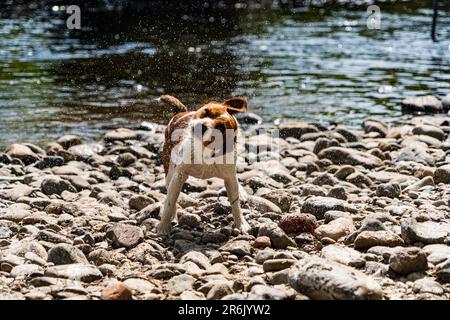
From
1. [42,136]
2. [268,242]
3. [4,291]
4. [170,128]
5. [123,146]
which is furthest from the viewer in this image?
[42,136]

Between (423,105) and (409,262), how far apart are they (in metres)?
10.0

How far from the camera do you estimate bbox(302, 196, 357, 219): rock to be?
725 centimetres

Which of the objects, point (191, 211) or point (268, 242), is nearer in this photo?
point (268, 242)

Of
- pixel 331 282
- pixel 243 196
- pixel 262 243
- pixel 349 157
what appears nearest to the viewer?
pixel 331 282

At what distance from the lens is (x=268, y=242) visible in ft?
21.0

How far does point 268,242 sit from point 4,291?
7.39ft

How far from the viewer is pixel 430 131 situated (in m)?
11.8

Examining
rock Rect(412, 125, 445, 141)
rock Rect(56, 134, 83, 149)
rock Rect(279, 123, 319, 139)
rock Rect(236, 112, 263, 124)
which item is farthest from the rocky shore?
rock Rect(236, 112, 263, 124)

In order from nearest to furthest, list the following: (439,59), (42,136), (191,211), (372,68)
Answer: (191,211) → (42,136) → (372,68) → (439,59)

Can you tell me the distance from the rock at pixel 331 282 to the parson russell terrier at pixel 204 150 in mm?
1638

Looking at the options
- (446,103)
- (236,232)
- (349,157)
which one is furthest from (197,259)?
(446,103)

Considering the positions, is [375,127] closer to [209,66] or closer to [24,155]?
[24,155]
